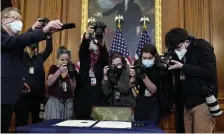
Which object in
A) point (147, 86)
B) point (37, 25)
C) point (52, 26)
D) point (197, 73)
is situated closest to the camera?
point (52, 26)

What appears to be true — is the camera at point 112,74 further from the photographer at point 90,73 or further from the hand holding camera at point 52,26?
the hand holding camera at point 52,26

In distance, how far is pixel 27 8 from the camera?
5.93m

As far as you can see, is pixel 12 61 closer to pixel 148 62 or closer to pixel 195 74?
pixel 148 62

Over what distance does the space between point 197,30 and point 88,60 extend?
3.04 meters

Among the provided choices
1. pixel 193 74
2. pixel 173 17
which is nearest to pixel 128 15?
pixel 173 17

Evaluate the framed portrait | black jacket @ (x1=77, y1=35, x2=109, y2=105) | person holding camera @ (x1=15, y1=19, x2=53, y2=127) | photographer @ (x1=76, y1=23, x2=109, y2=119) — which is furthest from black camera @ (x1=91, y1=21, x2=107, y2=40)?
the framed portrait

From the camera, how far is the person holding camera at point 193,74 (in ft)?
9.17

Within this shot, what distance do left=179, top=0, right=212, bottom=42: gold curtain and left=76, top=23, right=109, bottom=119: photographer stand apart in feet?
9.25

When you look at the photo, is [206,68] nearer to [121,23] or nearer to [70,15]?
[121,23]

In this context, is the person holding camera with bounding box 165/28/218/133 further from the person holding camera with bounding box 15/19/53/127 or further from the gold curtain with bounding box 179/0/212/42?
the gold curtain with bounding box 179/0/212/42

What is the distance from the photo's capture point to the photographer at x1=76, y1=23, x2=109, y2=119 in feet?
10.7

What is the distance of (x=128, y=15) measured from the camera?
18.9ft

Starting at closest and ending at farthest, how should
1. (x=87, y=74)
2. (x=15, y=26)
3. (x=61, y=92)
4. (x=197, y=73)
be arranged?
(x=15, y=26) < (x=197, y=73) < (x=87, y=74) < (x=61, y=92)

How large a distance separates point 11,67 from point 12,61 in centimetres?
5
